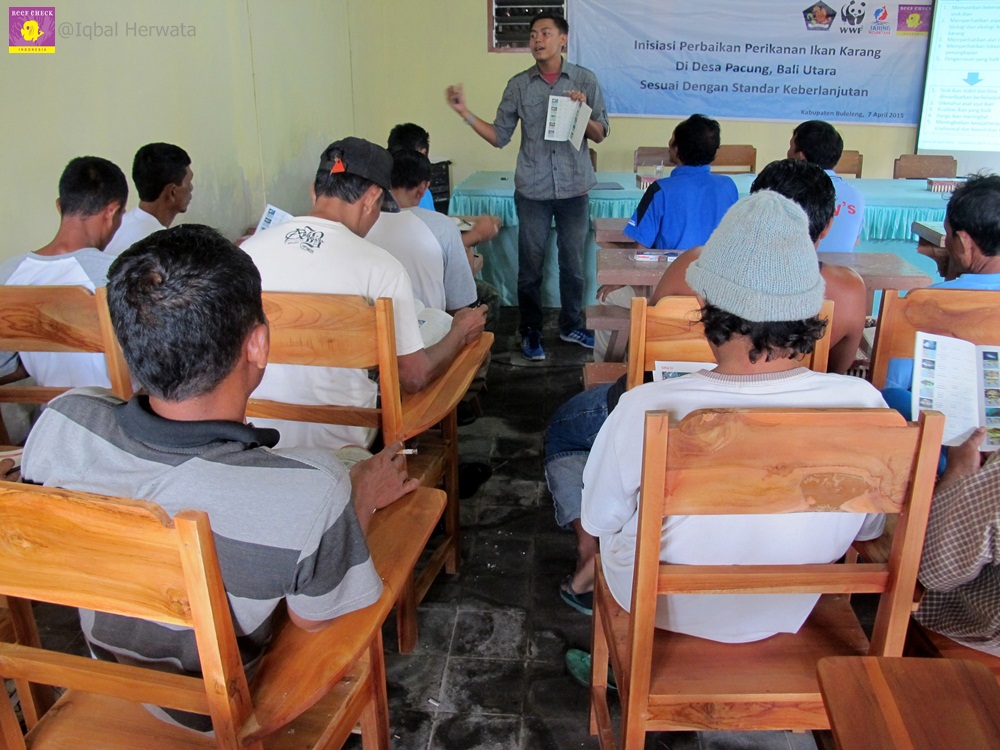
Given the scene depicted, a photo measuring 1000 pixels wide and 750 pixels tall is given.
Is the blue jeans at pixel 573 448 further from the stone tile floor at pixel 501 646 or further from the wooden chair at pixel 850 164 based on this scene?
the wooden chair at pixel 850 164

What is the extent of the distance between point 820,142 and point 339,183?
5.84 feet

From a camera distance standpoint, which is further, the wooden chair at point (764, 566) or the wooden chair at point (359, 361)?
the wooden chair at point (359, 361)

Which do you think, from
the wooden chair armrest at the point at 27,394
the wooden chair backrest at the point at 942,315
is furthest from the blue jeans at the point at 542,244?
the wooden chair armrest at the point at 27,394

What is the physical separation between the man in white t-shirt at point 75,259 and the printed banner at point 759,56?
4077 millimetres

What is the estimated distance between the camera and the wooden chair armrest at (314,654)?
919 mm

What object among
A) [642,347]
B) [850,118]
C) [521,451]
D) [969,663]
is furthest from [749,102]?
[969,663]

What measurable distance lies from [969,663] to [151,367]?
0.96 m

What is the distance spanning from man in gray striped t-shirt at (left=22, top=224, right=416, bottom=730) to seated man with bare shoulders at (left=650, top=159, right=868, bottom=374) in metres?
1.16

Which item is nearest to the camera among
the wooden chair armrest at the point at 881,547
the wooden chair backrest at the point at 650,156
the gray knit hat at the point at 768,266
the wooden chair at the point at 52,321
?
the gray knit hat at the point at 768,266

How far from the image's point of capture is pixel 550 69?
143 inches

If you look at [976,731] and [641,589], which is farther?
[641,589]

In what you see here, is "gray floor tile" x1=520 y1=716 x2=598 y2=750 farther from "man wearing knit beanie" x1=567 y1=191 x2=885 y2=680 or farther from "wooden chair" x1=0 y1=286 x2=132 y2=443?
"wooden chair" x1=0 y1=286 x2=132 y2=443

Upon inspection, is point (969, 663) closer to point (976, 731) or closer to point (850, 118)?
point (976, 731)

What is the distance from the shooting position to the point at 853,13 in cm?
523
